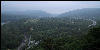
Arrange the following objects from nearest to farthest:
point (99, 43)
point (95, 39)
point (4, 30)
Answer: point (4, 30) < point (99, 43) < point (95, 39)

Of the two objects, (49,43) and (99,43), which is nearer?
(99,43)

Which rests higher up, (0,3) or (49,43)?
(0,3)

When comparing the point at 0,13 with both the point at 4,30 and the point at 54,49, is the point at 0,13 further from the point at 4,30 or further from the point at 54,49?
the point at 54,49

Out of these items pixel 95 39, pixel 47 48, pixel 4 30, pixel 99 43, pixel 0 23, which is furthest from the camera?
pixel 47 48

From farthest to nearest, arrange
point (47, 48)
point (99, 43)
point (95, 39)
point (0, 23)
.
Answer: point (47, 48) → point (95, 39) → point (99, 43) → point (0, 23)

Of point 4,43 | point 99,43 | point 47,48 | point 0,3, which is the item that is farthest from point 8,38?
point 47,48

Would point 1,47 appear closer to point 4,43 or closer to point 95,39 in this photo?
point 4,43

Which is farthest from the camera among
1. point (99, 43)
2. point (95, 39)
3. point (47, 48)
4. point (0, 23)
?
point (47, 48)

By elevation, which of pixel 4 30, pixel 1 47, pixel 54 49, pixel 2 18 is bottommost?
→ pixel 54 49

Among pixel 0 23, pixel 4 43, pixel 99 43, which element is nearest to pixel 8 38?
pixel 4 43
